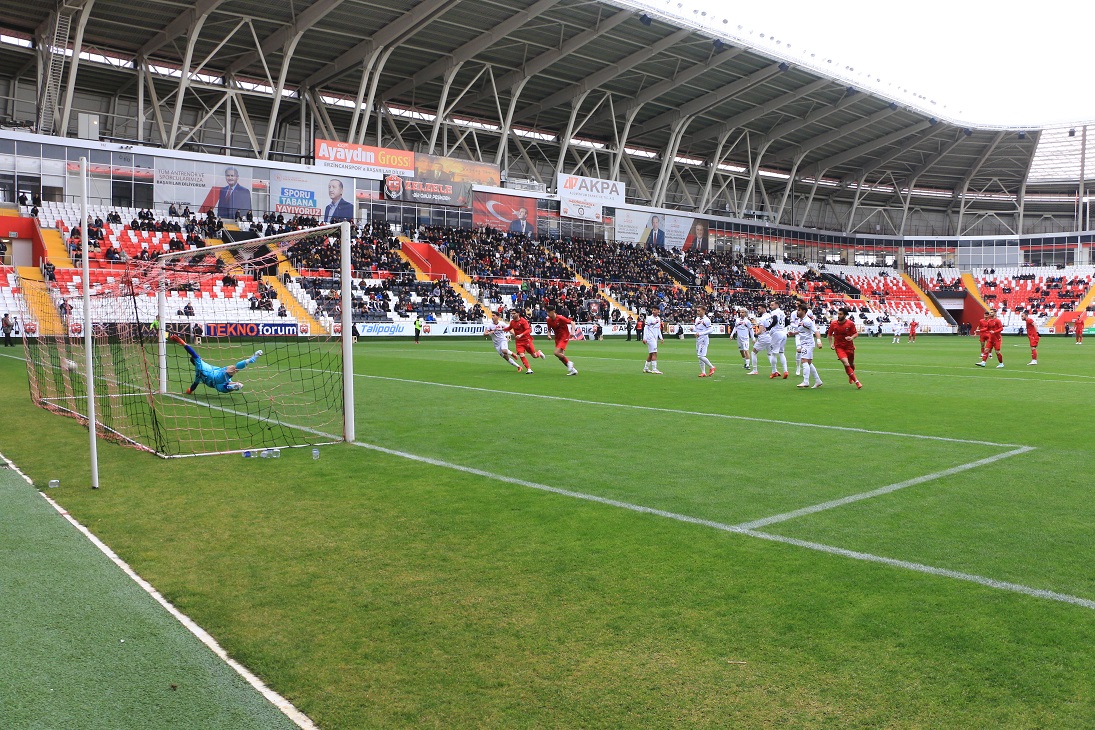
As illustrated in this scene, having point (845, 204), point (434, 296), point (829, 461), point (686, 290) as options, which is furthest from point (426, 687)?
point (845, 204)

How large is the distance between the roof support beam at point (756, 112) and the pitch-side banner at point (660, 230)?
24.0 feet

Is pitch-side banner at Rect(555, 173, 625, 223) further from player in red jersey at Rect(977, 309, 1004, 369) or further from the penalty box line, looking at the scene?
the penalty box line

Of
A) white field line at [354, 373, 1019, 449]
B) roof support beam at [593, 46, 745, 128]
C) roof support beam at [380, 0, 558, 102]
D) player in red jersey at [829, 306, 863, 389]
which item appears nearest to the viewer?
white field line at [354, 373, 1019, 449]

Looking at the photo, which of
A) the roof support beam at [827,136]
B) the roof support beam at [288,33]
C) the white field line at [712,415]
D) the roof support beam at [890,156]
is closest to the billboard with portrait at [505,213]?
the roof support beam at [288,33]

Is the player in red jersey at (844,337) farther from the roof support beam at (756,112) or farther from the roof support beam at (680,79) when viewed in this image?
the roof support beam at (756,112)

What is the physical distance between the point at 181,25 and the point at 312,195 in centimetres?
1222

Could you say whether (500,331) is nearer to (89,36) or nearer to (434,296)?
(434,296)

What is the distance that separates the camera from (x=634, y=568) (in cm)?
525

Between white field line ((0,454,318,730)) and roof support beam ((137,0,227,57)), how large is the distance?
43.9 meters

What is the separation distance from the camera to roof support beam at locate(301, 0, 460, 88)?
149 ft

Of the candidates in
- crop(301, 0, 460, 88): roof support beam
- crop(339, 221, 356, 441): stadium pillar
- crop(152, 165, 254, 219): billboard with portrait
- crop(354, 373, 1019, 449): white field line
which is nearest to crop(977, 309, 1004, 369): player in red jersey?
crop(354, 373, 1019, 449): white field line

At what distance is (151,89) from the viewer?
50625mm

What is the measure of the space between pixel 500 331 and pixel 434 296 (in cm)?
2869

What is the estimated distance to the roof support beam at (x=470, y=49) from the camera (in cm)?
4666
